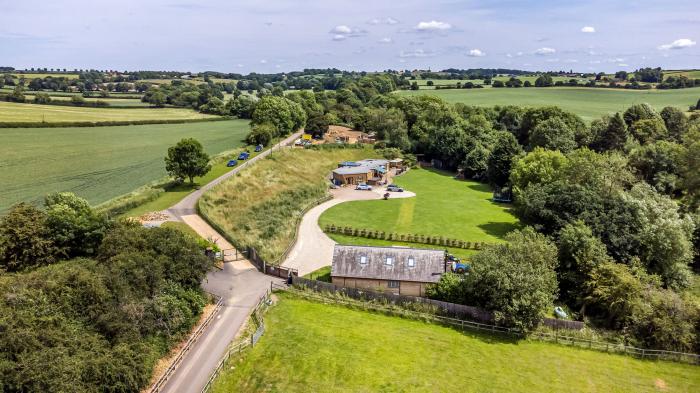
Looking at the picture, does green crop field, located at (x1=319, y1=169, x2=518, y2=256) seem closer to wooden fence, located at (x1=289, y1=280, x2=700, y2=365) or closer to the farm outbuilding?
the farm outbuilding

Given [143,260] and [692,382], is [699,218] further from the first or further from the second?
[143,260]

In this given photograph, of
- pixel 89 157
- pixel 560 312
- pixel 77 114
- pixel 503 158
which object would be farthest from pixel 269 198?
pixel 77 114

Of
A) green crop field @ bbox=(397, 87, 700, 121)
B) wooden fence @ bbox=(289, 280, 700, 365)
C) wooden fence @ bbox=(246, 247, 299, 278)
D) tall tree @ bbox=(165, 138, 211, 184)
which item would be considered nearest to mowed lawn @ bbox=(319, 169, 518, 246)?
wooden fence @ bbox=(246, 247, 299, 278)

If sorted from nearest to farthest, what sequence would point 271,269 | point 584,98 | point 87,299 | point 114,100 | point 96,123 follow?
point 87,299
point 271,269
point 96,123
point 584,98
point 114,100

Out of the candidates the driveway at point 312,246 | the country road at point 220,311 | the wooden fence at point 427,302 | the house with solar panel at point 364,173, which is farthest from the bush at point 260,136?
the wooden fence at point 427,302

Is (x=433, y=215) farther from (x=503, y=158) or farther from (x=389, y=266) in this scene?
(x=389, y=266)

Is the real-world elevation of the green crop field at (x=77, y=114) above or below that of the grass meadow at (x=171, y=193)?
above

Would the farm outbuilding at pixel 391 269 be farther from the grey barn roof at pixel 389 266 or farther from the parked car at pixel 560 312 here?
the parked car at pixel 560 312
